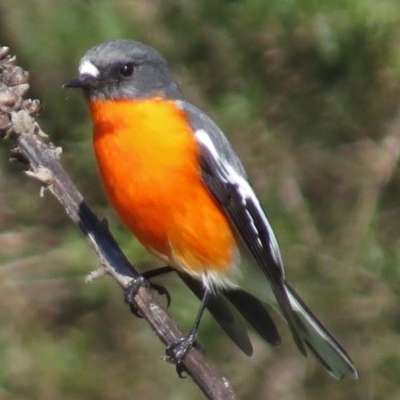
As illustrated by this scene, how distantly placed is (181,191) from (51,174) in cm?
90

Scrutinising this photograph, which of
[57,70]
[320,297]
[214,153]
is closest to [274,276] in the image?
[214,153]

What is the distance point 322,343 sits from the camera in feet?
17.3

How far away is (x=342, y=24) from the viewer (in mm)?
6590

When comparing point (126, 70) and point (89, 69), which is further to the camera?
point (126, 70)

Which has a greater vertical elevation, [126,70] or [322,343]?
[126,70]

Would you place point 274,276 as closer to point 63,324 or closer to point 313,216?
point 313,216

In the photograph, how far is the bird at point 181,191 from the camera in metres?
4.88

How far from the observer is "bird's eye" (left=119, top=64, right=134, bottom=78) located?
5.16 metres

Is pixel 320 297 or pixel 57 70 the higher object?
pixel 57 70

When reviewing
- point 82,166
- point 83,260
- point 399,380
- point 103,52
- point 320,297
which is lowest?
point 399,380

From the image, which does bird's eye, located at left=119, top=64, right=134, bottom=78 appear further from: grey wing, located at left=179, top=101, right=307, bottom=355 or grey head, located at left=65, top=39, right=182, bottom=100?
grey wing, located at left=179, top=101, right=307, bottom=355

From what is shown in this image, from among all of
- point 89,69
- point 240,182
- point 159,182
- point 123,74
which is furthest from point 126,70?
point 240,182

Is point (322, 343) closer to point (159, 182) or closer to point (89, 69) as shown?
point (159, 182)

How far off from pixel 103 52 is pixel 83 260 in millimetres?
2453
